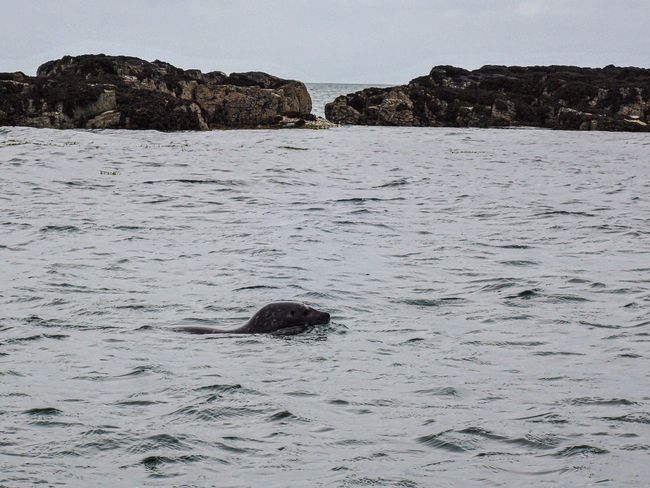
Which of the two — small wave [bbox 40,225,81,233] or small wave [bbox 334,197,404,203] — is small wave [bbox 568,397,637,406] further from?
small wave [bbox 334,197,404,203]

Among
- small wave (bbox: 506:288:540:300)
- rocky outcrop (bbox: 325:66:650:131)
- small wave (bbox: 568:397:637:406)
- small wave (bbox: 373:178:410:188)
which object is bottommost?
small wave (bbox: 568:397:637:406)

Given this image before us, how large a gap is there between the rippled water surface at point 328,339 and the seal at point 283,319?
365mm

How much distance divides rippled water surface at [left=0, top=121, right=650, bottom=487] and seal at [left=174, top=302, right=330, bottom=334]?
37cm

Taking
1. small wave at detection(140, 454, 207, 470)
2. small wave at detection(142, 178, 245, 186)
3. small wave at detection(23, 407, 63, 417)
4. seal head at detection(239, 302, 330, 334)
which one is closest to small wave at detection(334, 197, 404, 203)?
small wave at detection(142, 178, 245, 186)

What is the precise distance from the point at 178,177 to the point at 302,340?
68.0ft

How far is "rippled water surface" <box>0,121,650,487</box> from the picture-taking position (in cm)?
773

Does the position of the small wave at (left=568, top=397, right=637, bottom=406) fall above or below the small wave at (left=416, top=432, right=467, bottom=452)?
above


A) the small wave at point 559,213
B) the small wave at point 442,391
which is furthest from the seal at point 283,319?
the small wave at point 559,213

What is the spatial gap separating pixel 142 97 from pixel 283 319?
152 ft

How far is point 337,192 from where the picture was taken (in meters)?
28.8

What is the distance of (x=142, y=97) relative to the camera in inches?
2222

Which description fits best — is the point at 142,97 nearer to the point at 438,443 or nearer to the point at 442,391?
the point at 442,391

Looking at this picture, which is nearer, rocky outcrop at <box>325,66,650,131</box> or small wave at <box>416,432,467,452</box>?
small wave at <box>416,432,467,452</box>

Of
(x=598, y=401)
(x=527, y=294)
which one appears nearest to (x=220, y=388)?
(x=598, y=401)
